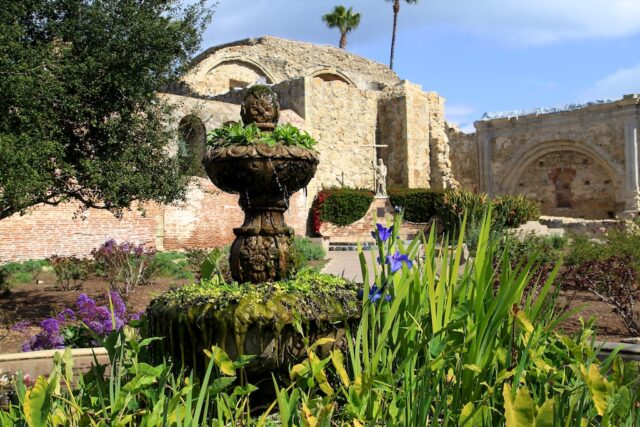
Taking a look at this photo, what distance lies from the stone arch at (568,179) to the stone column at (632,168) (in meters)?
0.45

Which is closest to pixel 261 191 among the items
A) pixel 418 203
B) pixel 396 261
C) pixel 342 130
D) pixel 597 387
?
pixel 396 261

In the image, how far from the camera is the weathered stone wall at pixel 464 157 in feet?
94.1

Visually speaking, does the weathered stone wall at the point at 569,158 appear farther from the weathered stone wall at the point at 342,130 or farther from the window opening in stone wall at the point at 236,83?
the window opening in stone wall at the point at 236,83

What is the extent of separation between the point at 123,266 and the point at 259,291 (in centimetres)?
703

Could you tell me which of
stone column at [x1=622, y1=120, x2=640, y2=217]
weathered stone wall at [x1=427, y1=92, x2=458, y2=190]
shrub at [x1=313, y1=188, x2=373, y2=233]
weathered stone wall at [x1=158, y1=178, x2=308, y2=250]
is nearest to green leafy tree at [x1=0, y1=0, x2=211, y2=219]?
weathered stone wall at [x1=158, y1=178, x2=308, y2=250]

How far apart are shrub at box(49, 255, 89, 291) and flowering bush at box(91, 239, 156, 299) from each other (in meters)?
0.33

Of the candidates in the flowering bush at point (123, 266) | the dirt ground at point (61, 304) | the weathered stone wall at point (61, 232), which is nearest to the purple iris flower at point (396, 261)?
the dirt ground at point (61, 304)

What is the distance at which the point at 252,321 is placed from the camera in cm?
314

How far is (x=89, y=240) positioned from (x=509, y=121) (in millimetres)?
20027

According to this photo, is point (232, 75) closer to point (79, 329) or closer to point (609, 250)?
point (609, 250)

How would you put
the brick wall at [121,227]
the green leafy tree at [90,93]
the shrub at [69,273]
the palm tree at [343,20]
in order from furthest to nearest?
the palm tree at [343,20]
the brick wall at [121,227]
the shrub at [69,273]
the green leafy tree at [90,93]

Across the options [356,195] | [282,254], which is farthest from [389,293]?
[356,195]

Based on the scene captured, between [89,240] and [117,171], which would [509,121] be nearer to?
[89,240]

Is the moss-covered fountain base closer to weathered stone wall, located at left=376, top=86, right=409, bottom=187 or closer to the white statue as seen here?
the white statue
